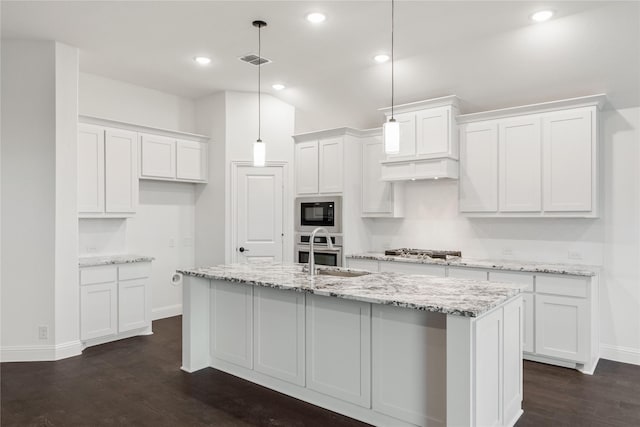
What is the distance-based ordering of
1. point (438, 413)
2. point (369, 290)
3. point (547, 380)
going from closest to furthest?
point (438, 413), point (369, 290), point (547, 380)

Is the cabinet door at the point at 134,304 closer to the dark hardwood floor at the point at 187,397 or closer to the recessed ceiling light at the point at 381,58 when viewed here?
the dark hardwood floor at the point at 187,397

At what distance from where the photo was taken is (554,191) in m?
4.07

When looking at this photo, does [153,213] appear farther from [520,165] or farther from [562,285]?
[562,285]

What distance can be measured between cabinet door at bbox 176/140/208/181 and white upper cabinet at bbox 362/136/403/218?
83.9 inches

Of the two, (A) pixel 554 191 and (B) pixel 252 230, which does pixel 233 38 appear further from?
(A) pixel 554 191

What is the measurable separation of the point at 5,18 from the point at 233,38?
→ 1.86m

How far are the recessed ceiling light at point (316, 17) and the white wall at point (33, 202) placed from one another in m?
2.45

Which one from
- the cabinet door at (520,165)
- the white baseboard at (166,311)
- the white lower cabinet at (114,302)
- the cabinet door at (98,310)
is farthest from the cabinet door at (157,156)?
the cabinet door at (520,165)

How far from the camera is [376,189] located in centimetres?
536

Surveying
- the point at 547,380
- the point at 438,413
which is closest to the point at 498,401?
the point at 438,413

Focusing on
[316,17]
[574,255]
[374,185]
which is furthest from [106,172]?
[574,255]

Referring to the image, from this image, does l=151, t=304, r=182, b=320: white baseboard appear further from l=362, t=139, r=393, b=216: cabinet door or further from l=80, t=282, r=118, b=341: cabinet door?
l=362, t=139, r=393, b=216: cabinet door

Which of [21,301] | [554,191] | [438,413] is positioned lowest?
[438,413]

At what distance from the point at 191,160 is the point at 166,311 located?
2.02 meters
